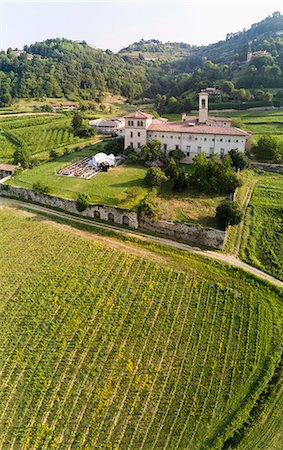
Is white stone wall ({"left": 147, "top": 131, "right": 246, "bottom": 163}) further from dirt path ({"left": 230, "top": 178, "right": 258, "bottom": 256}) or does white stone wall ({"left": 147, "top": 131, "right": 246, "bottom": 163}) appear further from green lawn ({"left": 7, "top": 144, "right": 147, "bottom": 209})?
dirt path ({"left": 230, "top": 178, "right": 258, "bottom": 256})

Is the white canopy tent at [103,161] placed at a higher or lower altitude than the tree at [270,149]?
lower

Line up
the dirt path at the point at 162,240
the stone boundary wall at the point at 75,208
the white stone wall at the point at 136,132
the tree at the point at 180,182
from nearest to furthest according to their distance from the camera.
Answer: the dirt path at the point at 162,240 < the stone boundary wall at the point at 75,208 < the tree at the point at 180,182 < the white stone wall at the point at 136,132

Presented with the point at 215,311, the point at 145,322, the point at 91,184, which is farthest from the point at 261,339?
the point at 91,184

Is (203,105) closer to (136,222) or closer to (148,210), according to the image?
(148,210)

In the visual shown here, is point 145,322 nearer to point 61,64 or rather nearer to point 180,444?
point 180,444

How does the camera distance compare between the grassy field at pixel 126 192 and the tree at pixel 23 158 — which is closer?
the grassy field at pixel 126 192

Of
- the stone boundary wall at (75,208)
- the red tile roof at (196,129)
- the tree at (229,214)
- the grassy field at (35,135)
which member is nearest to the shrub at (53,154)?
the grassy field at (35,135)

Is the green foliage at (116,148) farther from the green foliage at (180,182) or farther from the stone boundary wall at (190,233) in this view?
the stone boundary wall at (190,233)

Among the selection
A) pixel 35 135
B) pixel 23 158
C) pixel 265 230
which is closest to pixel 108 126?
pixel 35 135
